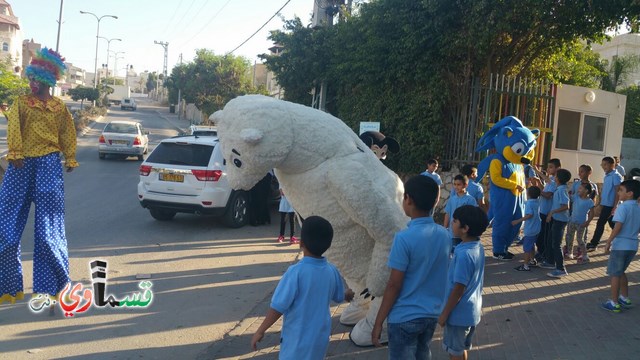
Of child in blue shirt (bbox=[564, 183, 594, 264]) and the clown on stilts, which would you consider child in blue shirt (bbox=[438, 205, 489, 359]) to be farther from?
child in blue shirt (bbox=[564, 183, 594, 264])

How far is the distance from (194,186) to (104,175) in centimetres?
830

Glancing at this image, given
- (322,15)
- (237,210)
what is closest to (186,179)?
(237,210)

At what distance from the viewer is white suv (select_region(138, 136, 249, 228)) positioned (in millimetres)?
9727

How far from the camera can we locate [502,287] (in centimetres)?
736

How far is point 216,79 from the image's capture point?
130 feet

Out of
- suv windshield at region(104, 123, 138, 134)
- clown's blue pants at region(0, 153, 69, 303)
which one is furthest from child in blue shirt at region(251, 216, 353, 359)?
suv windshield at region(104, 123, 138, 134)

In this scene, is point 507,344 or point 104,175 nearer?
point 507,344

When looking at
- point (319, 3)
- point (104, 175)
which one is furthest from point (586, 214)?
point (104, 175)

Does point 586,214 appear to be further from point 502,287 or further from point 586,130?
point 586,130

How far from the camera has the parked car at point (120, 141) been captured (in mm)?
20750

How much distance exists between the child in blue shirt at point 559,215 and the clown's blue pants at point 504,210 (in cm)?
46

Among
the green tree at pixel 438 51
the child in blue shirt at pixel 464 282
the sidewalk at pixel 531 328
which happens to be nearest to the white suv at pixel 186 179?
the sidewalk at pixel 531 328

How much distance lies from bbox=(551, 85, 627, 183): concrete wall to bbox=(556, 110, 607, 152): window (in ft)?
0.29

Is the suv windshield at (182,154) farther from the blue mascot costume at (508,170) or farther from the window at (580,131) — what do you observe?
the window at (580,131)
